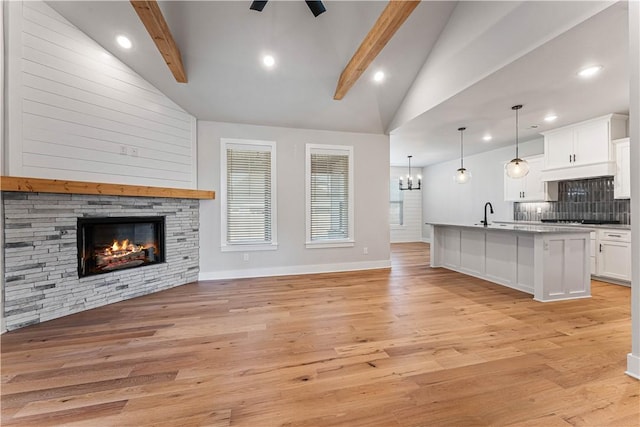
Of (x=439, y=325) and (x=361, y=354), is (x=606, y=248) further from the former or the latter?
(x=361, y=354)

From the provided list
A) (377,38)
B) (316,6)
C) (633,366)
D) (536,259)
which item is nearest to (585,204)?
(536,259)

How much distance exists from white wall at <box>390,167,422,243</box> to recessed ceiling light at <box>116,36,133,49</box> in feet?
27.6

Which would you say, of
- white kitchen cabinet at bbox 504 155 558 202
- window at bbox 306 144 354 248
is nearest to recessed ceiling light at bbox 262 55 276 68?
window at bbox 306 144 354 248

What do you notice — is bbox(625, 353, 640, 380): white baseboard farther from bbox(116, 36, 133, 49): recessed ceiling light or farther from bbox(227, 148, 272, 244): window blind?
bbox(116, 36, 133, 49): recessed ceiling light

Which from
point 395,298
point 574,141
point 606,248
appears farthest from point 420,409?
point 574,141

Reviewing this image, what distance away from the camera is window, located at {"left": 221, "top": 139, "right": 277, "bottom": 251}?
488 cm

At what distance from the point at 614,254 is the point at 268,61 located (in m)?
6.25

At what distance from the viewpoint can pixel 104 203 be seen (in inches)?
141

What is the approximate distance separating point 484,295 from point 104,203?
17.5 ft

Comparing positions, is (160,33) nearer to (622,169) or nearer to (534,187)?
(622,169)

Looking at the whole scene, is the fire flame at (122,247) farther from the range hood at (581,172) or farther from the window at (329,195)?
the range hood at (581,172)

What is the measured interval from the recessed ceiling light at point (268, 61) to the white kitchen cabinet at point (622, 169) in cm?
568

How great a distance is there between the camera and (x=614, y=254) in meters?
4.41

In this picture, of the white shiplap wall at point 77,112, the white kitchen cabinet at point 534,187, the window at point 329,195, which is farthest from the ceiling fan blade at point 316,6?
the white kitchen cabinet at point 534,187
